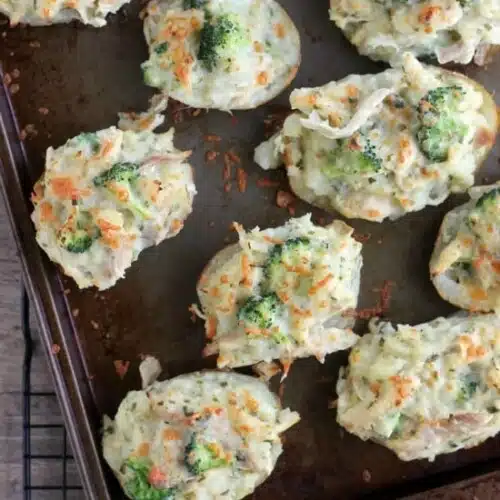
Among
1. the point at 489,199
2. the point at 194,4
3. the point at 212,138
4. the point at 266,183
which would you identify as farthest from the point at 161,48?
the point at 489,199

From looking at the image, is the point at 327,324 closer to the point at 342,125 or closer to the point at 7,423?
the point at 342,125

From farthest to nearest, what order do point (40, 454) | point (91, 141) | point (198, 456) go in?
1. point (40, 454)
2. point (91, 141)
3. point (198, 456)

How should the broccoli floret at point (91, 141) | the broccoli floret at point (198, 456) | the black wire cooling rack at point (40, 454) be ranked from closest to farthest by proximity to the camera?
1. the broccoli floret at point (198, 456)
2. the broccoli floret at point (91, 141)
3. the black wire cooling rack at point (40, 454)

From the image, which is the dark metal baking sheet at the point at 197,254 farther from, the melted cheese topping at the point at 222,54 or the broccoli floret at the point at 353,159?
the broccoli floret at the point at 353,159

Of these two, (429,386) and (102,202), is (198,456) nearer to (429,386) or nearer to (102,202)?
(429,386)

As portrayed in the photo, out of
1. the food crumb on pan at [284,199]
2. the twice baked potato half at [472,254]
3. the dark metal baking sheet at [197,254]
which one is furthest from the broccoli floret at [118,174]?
the twice baked potato half at [472,254]

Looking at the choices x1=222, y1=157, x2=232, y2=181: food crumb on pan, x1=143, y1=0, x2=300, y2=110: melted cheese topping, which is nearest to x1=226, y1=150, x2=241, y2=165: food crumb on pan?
x1=222, y1=157, x2=232, y2=181: food crumb on pan

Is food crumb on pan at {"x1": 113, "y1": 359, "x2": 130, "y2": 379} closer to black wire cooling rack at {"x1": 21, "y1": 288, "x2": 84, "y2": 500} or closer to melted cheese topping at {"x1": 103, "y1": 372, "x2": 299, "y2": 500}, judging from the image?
melted cheese topping at {"x1": 103, "y1": 372, "x2": 299, "y2": 500}

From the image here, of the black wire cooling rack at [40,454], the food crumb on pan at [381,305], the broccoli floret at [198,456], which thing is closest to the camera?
the broccoli floret at [198,456]
